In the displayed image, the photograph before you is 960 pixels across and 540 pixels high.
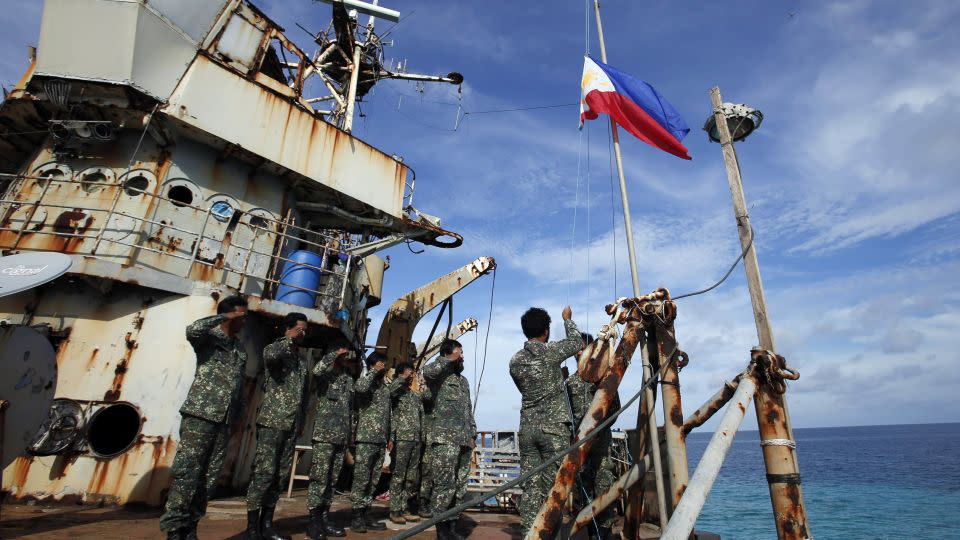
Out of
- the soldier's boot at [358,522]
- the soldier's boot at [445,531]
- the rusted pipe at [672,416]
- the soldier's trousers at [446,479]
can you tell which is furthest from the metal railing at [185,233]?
the rusted pipe at [672,416]

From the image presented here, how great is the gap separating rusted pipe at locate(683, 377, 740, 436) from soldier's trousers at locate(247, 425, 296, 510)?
369cm

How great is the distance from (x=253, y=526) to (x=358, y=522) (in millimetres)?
1360

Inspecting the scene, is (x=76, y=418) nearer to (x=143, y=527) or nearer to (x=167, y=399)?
(x=167, y=399)

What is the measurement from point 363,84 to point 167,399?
32.1 feet

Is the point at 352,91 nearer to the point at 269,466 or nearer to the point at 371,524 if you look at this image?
the point at 269,466

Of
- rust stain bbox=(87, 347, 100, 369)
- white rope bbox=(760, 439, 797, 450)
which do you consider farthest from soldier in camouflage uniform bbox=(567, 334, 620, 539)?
rust stain bbox=(87, 347, 100, 369)

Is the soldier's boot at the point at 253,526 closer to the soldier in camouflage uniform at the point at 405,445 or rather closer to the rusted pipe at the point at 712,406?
the soldier in camouflage uniform at the point at 405,445

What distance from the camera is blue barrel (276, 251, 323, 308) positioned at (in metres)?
7.64

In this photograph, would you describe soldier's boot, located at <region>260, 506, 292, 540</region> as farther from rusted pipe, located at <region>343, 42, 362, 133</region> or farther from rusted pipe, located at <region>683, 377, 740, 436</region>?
rusted pipe, located at <region>343, 42, 362, 133</region>

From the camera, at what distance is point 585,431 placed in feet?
11.3

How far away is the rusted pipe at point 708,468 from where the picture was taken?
2.41 metres

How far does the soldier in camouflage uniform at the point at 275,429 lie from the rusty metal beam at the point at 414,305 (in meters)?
8.14

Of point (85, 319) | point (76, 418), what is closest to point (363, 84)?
point (85, 319)

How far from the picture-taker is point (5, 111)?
7.84 metres
